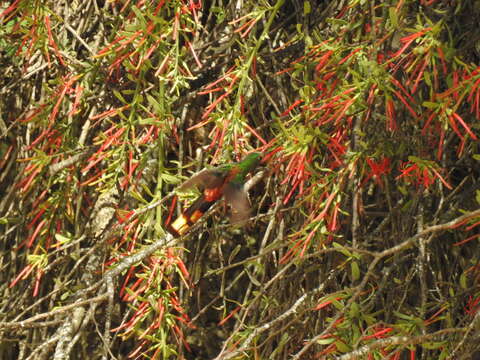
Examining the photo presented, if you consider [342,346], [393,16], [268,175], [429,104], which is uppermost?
[393,16]

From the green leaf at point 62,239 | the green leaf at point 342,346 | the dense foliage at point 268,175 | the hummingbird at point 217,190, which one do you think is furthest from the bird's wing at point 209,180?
the green leaf at point 62,239

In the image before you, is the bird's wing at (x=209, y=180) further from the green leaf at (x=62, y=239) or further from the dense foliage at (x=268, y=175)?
the green leaf at (x=62, y=239)

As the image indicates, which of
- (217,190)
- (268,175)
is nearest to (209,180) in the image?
(217,190)

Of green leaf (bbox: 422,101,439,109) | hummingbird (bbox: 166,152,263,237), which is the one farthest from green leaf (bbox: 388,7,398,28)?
hummingbird (bbox: 166,152,263,237)

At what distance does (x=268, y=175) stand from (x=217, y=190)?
26cm

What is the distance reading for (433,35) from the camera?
1.59 metres

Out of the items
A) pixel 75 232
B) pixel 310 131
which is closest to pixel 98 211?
pixel 75 232

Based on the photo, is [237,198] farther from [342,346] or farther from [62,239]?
[62,239]

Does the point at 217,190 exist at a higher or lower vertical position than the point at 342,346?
higher

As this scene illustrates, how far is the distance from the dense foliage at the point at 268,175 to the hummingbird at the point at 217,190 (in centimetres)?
9

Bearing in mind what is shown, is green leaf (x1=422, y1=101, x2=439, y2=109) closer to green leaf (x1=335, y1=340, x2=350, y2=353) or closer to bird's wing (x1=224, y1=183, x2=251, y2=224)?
bird's wing (x1=224, y1=183, x2=251, y2=224)

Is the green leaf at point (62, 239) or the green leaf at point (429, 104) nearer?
the green leaf at point (429, 104)

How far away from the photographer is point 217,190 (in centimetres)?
164

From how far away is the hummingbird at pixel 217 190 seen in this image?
1.64 meters
